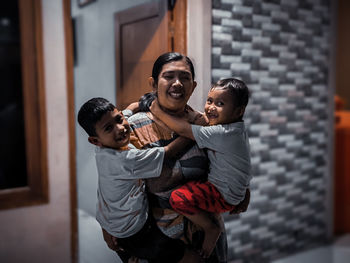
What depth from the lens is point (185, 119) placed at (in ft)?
4.37

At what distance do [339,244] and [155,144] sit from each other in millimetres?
2473

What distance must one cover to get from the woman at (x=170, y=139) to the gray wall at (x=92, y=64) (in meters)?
0.49

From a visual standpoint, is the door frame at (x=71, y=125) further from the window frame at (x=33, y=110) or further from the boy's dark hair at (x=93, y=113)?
the boy's dark hair at (x=93, y=113)

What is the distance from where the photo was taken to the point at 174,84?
50.1 inches

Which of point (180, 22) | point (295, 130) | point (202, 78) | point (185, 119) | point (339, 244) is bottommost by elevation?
point (339, 244)

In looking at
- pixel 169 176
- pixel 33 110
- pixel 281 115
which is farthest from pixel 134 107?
pixel 281 115

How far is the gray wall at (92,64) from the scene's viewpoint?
1.90 meters

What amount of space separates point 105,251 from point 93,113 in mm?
716

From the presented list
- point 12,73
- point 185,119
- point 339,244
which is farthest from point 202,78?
point 12,73

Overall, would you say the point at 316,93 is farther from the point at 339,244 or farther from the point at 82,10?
the point at 82,10


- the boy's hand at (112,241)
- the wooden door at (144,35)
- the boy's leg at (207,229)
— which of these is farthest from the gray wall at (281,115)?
the boy's hand at (112,241)

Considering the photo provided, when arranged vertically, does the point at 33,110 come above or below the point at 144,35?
below

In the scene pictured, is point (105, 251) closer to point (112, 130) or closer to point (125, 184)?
point (125, 184)

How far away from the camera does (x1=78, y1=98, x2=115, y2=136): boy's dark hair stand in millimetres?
1169
